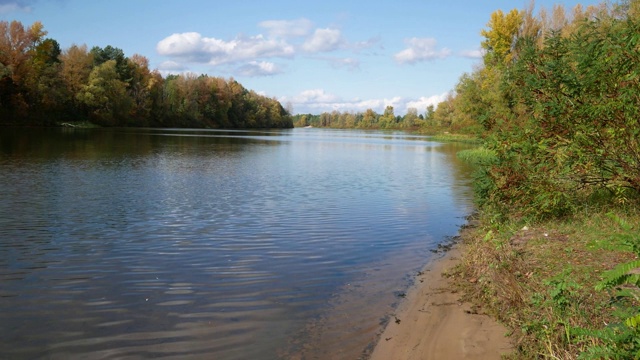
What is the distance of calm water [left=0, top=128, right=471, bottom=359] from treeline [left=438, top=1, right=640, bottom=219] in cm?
288

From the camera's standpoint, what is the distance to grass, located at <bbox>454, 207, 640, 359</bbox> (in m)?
5.54

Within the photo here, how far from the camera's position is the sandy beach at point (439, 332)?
20.2 feet

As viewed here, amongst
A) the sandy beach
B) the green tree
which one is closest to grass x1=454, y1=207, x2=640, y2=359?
the sandy beach

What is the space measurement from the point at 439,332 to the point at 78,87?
296ft

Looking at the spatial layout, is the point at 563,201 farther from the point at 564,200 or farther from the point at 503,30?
the point at 503,30

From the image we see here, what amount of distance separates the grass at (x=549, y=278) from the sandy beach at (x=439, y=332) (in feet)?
0.81

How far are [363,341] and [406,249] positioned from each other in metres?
5.65

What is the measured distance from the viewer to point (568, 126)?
10.8 meters

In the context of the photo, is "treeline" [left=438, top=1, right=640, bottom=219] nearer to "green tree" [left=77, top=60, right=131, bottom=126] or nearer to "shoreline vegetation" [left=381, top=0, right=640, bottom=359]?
A: "shoreline vegetation" [left=381, top=0, right=640, bottom=359]

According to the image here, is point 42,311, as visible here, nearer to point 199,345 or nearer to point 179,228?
point 199,345

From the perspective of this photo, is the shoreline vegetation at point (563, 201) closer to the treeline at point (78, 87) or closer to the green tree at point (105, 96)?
the treeline at point (78, 87)

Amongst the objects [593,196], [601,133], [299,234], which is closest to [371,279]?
[299,234]

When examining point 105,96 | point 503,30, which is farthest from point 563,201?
point 105,96

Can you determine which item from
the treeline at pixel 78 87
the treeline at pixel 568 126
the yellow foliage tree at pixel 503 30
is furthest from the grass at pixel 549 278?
the treeline at pixel 78 87
